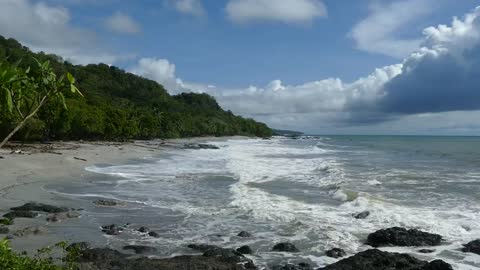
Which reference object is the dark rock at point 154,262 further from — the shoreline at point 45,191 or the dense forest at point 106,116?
the dense forest at point 106,116

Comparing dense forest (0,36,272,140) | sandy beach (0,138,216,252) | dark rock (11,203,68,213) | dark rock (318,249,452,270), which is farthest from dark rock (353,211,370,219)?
dark rock (11,203,68,213)

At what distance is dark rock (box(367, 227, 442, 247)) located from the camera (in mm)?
13031

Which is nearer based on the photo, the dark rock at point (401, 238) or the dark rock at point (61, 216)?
the dark rock at point (401, 238)

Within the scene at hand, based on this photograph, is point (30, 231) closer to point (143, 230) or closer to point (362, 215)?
point (143, 230)

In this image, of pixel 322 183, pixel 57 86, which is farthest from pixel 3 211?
pixel 322 183

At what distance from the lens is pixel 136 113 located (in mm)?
94562

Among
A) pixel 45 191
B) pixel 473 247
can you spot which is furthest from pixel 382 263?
pixel 45 191

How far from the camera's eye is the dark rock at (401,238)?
13.0 metres

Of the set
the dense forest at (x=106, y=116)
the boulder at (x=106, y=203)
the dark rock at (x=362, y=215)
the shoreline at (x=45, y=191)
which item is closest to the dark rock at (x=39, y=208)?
the shoreline at (x=45, y=191)

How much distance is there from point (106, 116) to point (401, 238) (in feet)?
212

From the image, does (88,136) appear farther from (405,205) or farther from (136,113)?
(405,205)

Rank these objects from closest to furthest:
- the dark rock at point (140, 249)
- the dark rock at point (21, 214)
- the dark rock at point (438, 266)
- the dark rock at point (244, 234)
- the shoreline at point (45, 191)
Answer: the dark rock at point (438, 266) < the dark rock at point (140, 249) < the shoreline at point (45, 191) < the dark rock at point (244, 234) < the dark rock at point (21, 214)

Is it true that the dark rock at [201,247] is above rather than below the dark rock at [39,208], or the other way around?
below

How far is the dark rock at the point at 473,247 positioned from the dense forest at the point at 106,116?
10956mm
